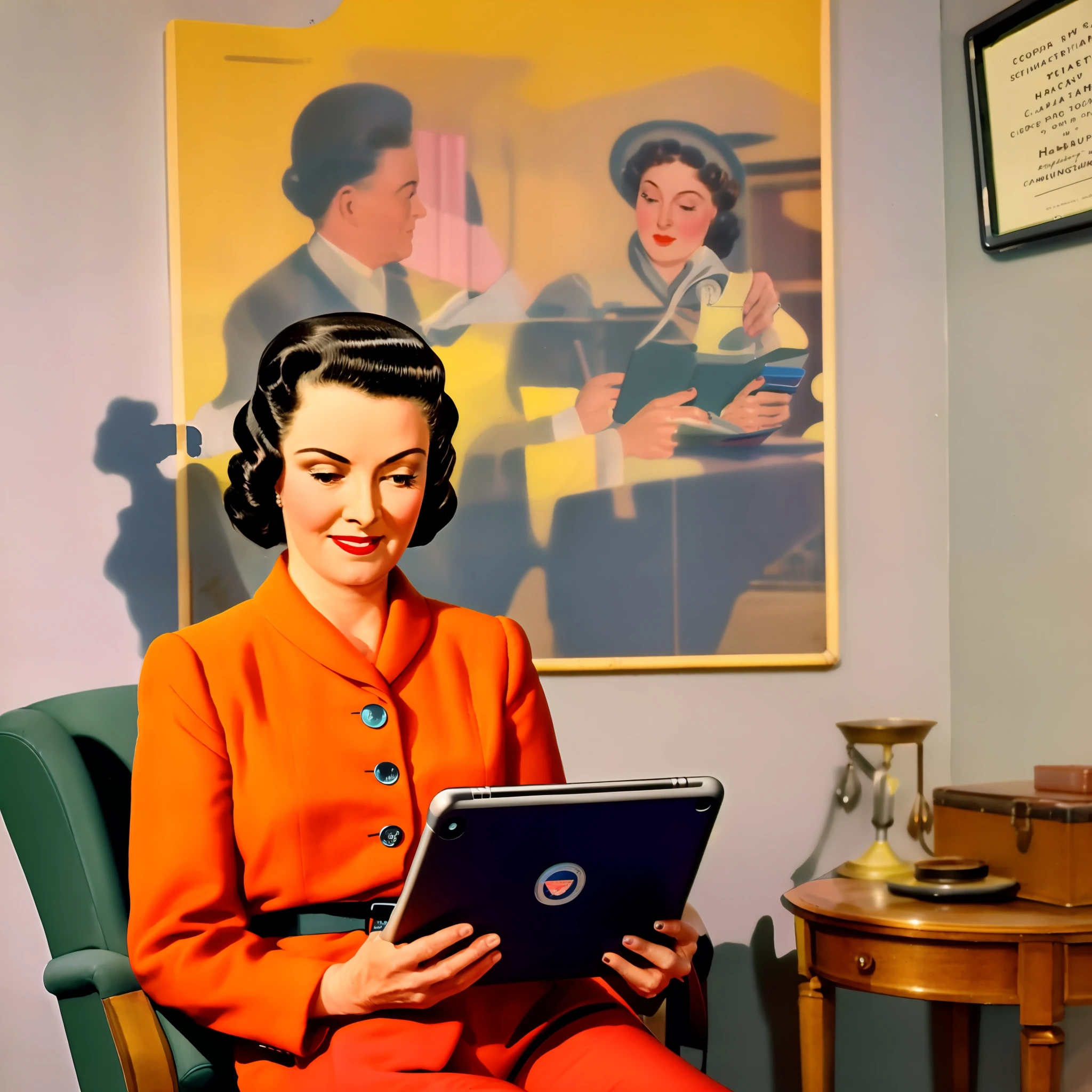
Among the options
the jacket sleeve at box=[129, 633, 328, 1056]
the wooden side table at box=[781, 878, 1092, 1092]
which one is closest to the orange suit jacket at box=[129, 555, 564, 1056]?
the jacket sleeve at box=[129, 633, 328, 1056]

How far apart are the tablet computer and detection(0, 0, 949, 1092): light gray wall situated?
90cm

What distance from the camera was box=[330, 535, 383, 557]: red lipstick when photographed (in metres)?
1.38

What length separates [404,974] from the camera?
1.12 metres

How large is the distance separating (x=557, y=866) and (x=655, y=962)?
0.66ft

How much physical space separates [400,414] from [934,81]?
1.46 metres

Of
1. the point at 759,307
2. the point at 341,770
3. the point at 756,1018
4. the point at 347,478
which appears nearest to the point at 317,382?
the point at 347,478

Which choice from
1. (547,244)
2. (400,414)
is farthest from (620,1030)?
(547,244)

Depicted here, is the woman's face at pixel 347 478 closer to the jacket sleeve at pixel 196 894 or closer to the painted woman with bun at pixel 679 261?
the jacket sleeve at pixel 196 894

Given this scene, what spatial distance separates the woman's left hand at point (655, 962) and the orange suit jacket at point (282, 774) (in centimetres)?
26

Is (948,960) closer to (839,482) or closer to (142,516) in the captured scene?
(839,482)

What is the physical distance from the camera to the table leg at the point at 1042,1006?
1.56 meters

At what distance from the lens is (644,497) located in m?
2.13

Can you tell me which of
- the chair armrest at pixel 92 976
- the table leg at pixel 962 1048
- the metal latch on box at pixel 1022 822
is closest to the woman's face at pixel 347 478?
the chair armrest at pixel 92 976

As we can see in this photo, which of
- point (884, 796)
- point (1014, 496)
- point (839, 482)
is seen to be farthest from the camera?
point (839, 482)
